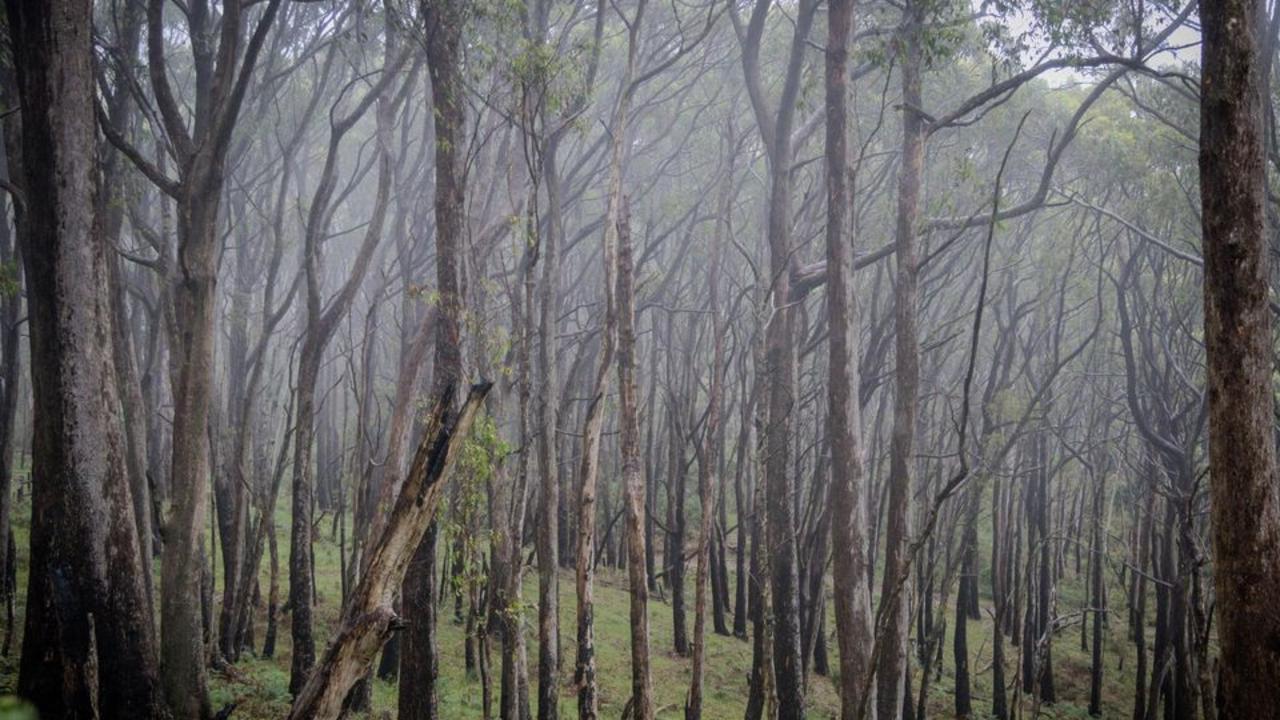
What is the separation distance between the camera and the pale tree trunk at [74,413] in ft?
19.1

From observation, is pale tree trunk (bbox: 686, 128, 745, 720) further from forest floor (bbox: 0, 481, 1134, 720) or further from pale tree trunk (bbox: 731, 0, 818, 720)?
pale tree trunk (bbox: 731, 0, 818, 720)

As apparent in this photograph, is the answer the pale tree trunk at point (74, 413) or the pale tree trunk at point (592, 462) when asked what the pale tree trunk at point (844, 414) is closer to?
the pale tree trunk at point (592, 462)

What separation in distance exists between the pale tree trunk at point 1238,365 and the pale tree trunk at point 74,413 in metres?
6.68

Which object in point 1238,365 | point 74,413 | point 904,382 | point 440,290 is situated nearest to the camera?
point 1238,365

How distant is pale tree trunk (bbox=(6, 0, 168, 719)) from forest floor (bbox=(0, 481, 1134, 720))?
2686mm

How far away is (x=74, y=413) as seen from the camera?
5.95 metres

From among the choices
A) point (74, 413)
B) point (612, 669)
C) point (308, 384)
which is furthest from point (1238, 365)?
point (612, 669)

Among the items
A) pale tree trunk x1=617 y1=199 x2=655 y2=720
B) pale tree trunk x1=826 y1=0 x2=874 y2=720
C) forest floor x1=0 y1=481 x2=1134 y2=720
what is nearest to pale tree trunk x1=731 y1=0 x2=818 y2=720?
pale tree trunk x1=826 y1=0 x2=874 y2=720

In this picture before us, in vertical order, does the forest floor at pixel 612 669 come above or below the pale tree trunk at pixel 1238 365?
below

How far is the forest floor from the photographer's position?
416 inches

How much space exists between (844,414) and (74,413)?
6.28 m

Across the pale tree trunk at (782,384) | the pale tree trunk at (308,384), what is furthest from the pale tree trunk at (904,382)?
the pale tree trunk at (308,384)

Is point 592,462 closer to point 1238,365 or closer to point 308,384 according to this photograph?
point 308,384

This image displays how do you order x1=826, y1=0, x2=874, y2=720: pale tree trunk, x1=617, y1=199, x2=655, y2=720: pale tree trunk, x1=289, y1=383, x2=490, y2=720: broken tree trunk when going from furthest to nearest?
x1=826, y1=0, x2=874, y2=720: pale tree trunk < x1=617, y1=199, x2=655, y2=720: pale tree trunk < x1=289, y1=383, x2=490, y2=720: broken tree trunk
